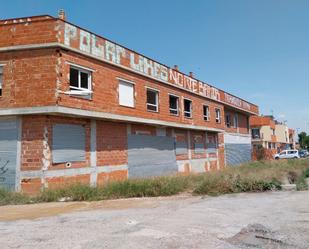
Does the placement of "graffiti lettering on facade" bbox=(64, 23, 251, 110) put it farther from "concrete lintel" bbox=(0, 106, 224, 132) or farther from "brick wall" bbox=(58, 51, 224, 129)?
"concrete lintel" bbox=(0, 106, 224, 132)

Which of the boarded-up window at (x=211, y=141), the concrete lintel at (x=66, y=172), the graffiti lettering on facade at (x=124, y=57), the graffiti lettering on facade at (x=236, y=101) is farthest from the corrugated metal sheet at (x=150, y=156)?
the graffiti lettering on facade at (x=236, y=101)

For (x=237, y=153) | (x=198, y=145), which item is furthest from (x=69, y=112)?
(x=237, y=153)

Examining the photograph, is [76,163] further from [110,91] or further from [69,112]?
[110,91]

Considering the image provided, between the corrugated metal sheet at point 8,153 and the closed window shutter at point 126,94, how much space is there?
5757mm

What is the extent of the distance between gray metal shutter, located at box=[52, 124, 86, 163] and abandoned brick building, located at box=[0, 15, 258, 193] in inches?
1.7

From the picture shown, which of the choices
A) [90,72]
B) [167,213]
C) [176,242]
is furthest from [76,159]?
[176,242]

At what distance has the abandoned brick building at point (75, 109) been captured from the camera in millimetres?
13648

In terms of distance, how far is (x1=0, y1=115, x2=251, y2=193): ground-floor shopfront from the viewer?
532 inches

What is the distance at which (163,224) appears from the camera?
7098 millimetres

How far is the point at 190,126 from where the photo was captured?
24172 mm

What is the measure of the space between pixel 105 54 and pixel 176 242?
495 inches

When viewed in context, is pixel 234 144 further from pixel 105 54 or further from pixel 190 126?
pixel 105 54

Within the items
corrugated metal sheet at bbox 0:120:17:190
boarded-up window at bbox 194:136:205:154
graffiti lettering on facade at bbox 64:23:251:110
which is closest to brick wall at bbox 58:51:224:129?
graffiti lettering on facade at bbox 64:23:251:110

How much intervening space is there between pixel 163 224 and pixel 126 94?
11.8 metres
